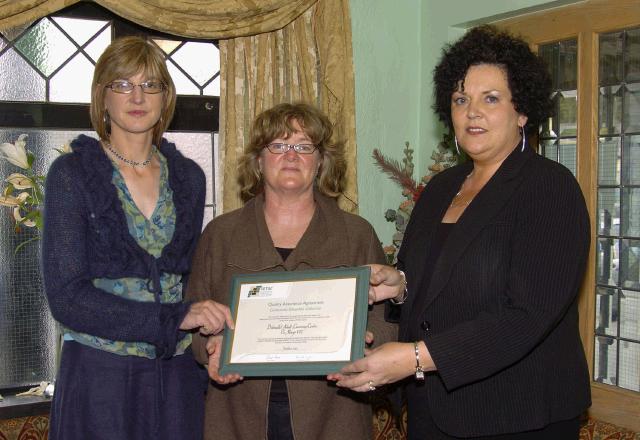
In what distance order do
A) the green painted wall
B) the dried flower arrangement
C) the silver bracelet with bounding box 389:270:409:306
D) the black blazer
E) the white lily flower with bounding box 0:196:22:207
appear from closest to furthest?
1. the black blazer
2. the silver bracelet with bounding box 389:270:409:306
3. the white lily flower with bounding box 0:196:22:207
4. the dried flower arrangement
5. the green painted wall

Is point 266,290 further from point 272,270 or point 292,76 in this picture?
point 292,76

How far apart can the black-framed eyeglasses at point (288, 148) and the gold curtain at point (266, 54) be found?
127cm

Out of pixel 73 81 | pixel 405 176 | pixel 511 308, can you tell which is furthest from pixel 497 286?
pixel 73 81

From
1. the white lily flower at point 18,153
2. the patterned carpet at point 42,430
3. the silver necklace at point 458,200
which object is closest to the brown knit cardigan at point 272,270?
the silver necklace at point 458,200

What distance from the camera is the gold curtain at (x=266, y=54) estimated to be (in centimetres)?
361

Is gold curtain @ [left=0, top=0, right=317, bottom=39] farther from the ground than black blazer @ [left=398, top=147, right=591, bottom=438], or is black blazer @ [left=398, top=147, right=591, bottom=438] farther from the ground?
gold curtain @ [left=0, top=0, right=317, bottom=39]

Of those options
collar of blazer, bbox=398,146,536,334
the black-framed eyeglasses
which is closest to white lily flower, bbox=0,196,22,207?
the black-framed eyeglasses

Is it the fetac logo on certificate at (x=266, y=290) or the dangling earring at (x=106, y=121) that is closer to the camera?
the fetac logo on certificate at (x=266, y=290)

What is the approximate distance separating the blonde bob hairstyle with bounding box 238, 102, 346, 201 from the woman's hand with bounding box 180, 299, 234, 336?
0.57m

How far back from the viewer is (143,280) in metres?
2.31

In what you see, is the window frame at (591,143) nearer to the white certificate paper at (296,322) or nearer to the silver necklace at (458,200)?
the silver necklace at (458,200)

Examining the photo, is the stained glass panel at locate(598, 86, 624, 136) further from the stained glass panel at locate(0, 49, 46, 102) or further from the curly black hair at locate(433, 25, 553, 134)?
the stained glass panel at locate(0, 49, 46, 102)

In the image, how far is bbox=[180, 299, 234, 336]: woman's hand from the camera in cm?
231

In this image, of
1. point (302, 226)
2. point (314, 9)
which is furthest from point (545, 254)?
point (314, 9)
